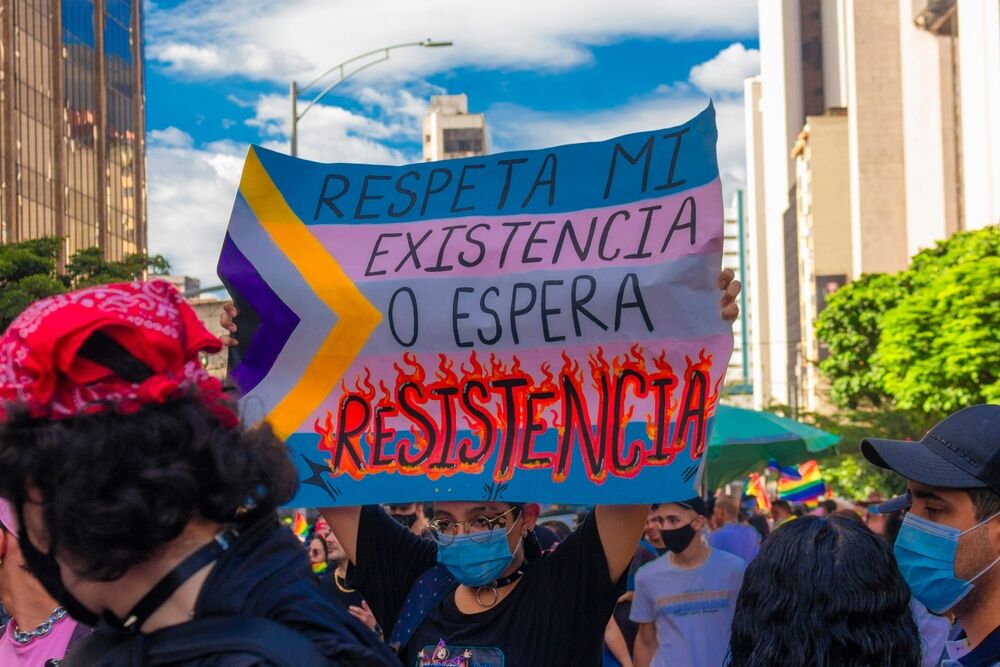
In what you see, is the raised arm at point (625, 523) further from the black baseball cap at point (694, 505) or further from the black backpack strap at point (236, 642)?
the black baseball cap at point (694, 505)

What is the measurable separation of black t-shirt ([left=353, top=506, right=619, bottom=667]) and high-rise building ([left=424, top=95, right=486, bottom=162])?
156226 mm

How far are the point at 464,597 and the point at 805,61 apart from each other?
431 ft

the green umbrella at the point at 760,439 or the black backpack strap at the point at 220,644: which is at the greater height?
the black backpack strap at the point at 220,644

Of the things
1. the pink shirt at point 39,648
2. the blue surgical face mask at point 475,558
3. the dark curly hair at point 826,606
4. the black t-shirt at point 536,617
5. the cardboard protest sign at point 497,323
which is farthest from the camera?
the cardboard protest sign at point 497,323

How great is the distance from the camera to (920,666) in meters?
2.99

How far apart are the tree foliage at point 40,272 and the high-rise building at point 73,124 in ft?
67.4

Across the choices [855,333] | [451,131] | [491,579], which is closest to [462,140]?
[451,131]

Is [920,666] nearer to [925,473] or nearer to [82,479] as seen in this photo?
[925,473]

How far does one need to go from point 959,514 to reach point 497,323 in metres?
1.59

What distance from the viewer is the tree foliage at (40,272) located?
2873 centimetres

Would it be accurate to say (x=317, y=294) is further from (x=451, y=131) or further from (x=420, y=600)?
(x=451, y=131)

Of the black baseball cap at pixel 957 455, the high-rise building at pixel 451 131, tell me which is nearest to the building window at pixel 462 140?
the high-rise building at pixel 451 131

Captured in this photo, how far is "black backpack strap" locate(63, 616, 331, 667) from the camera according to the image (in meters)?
1.91

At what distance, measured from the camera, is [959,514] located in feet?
12.0
